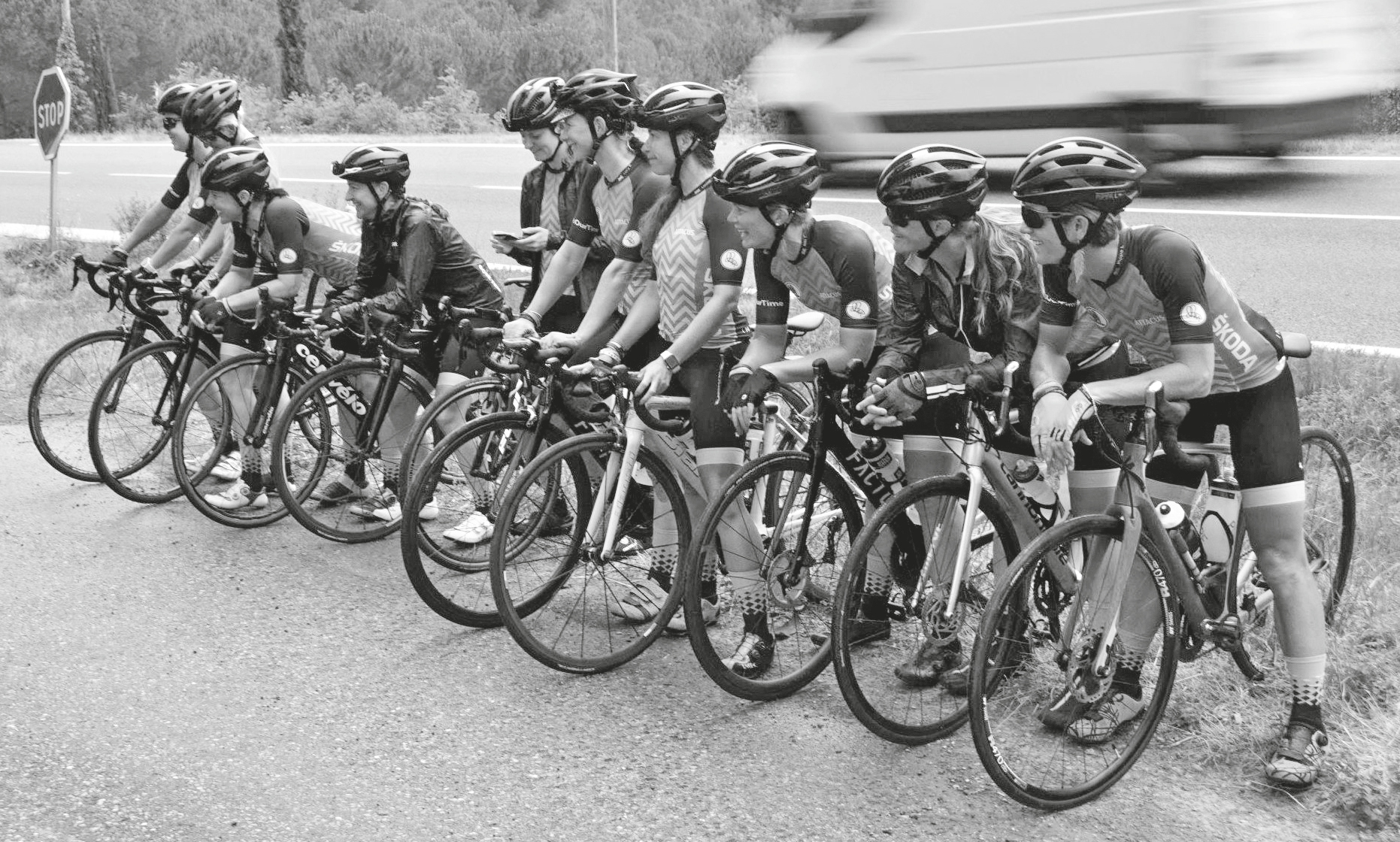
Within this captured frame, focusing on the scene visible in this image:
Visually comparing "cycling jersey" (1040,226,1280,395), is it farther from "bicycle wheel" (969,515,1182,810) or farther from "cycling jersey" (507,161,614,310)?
"cycling jersey" (507,161,614,310)

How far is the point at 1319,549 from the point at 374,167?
417cm

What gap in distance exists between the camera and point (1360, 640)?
4.90 metres

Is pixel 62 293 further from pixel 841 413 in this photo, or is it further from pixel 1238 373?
pixel 1238 373

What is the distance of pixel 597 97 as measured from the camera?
5.79 m

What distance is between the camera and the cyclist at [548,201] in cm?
644

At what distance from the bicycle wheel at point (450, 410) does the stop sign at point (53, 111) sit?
7.28m

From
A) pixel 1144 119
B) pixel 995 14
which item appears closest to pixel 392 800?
pixel 1144 119

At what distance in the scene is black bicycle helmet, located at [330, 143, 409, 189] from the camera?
6363mm

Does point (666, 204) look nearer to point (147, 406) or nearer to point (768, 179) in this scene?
point (768, 179)

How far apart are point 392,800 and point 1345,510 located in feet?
11.3

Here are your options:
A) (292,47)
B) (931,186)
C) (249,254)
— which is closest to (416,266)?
(249,254)

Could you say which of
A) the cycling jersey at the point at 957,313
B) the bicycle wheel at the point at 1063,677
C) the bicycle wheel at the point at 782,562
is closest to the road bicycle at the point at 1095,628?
the bicycle wheel at the point at 1063,677

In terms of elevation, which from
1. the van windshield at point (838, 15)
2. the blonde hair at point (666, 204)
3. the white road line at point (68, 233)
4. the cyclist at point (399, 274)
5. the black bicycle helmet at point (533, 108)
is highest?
the van windshield at point (838, 15)

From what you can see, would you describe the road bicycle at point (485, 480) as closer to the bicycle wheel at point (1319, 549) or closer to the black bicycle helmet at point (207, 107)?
the bicycle wheel at point (1319, 549)
